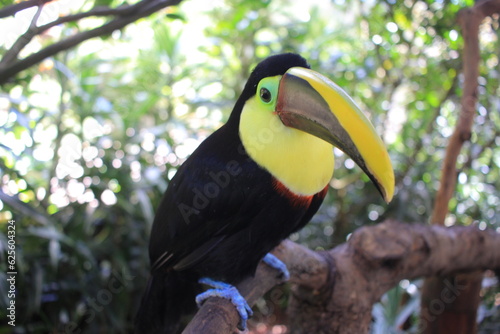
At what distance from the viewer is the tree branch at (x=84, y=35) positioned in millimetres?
1004

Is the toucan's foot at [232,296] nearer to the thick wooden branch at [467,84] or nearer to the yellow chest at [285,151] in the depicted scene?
the yellow chest at [285,151]

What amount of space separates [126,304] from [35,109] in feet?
3.33

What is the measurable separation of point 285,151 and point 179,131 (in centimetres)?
145

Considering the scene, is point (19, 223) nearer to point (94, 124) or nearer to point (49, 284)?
point (49, 284)

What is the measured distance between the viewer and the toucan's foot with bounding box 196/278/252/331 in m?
1.24

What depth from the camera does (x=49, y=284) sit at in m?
2.00

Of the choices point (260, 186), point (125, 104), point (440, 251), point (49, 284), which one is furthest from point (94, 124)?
point (440, 251)

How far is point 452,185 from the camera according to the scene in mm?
1917

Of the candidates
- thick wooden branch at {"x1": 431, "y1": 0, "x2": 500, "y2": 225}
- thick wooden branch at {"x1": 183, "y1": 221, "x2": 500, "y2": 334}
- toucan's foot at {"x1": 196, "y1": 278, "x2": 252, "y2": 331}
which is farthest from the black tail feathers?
thick wooden branch at {"x1": 431, "y1": 0, "x2": 500, "y2": 225}

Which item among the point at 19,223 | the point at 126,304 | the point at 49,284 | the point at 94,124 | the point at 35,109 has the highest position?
the point at 35,109

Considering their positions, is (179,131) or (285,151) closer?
(285,151)

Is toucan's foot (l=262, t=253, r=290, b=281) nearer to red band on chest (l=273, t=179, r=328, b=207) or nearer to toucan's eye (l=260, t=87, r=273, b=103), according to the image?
red band on chest (l=273, t=179, r=328, b=207)

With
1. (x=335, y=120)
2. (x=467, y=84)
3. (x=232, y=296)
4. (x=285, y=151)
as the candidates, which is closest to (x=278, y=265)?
(x=232, y=296)

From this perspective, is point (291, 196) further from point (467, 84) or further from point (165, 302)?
point (467, 84)
